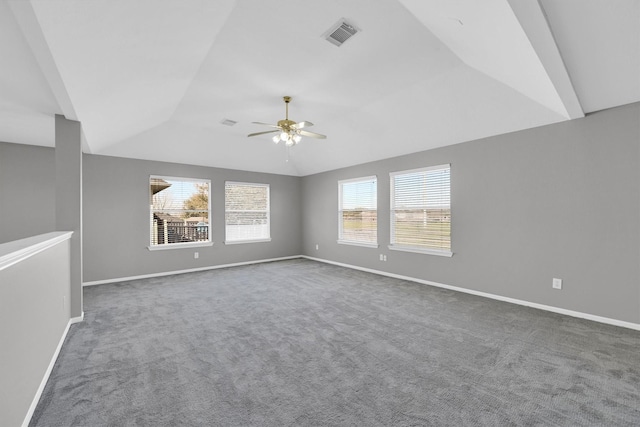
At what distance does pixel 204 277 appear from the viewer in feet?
18.5

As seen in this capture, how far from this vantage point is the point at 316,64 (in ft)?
10.4

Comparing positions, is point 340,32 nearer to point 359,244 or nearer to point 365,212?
point 365,212

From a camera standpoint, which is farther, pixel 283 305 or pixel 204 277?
pixel 204 277

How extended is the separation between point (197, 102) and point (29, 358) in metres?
3.50

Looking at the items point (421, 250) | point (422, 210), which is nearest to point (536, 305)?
point (421, 250)

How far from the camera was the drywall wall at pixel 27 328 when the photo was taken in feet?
4.74

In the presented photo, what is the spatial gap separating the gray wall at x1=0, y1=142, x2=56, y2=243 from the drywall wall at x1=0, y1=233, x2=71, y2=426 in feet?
10.1

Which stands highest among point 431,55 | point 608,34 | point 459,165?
point 431,55

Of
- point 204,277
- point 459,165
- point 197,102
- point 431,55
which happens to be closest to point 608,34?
point 431,55

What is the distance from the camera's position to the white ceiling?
1.99m

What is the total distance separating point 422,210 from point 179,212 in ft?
16.6

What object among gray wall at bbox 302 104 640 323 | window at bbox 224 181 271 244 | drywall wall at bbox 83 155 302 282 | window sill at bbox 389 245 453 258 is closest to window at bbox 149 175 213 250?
drywall wall at bbox 83 155 302 282

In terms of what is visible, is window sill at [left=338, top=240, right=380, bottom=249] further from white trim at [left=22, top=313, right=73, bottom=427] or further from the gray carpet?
white trim at [left=22, top=313, right=73, bottom=427]

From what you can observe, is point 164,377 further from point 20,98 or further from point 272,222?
point 272,222
